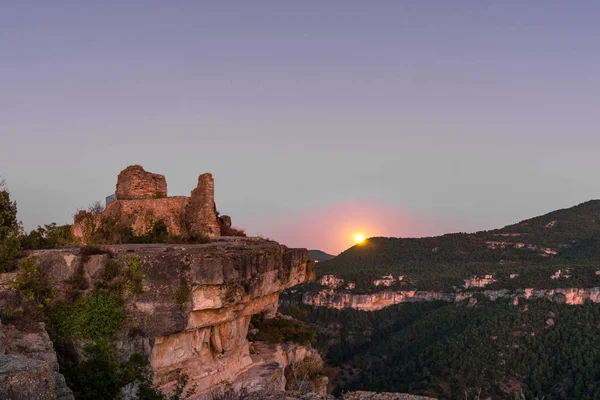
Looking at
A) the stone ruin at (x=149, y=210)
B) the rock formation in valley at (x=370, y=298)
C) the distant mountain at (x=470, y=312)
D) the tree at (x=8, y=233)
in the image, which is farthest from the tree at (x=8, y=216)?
the rock formation in valley at (x=370, y=298)

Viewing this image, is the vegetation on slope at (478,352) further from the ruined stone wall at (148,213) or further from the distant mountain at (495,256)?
the ruined stone wall at (148,213)

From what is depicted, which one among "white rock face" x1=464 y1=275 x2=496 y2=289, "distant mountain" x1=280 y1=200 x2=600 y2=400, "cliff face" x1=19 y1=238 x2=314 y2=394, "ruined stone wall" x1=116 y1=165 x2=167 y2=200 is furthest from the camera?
"white rock face" x1=464 y1=275 x2=496 y2=289

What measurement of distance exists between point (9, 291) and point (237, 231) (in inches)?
598

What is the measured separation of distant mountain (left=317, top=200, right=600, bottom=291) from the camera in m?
91.5

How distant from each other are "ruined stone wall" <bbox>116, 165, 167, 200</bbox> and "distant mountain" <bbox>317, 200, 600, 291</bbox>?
80842mm

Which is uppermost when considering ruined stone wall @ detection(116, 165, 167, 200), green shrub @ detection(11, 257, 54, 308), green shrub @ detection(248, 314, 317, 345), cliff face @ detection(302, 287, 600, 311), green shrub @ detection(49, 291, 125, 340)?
ruined stone wall @ detection(116, 165, 167, 200)

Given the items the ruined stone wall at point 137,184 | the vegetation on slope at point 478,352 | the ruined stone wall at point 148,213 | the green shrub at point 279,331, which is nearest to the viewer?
the green shrub at point 279,331

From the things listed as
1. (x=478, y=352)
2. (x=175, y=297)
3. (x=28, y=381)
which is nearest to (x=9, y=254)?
Result: (x=175, y=297)

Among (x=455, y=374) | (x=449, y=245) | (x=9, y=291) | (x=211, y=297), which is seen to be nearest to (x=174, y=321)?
(x=211, y=297)

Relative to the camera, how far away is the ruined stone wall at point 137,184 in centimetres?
2441

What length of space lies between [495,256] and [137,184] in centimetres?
10756

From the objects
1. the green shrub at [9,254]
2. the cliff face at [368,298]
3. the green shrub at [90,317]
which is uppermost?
the green shrub at [9,254]

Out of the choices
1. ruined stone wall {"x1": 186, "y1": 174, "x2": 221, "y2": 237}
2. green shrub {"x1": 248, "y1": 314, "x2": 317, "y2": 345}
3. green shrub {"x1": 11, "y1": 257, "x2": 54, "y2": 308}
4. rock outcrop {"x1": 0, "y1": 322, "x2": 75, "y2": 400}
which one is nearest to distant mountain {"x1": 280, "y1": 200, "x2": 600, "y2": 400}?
green shrub {"x1": 248, "y1": 314, "x2": 317, "y2": 345}

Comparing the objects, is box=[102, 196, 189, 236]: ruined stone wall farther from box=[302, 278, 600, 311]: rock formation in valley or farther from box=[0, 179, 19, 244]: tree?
box=[302, 278, 600, 311]: rock formation in valley
